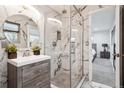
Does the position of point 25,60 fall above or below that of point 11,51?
below

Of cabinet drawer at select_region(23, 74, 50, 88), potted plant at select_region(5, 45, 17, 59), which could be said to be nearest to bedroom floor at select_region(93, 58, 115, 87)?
cabinet drawer at select_region(23, 74, 50, 88)

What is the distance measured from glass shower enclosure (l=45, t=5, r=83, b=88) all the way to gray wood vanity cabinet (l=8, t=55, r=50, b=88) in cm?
15

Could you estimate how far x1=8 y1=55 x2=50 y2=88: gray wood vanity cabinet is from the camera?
145 cm

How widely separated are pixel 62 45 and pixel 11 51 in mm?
848

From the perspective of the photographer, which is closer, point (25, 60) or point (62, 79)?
point (25, 60)

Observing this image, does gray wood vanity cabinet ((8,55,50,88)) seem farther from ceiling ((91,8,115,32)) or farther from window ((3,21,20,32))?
ceiling ((91,8,115,32))

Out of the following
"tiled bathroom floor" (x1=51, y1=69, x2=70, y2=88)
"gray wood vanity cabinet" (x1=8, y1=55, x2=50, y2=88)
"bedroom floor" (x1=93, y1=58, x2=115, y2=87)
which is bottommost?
"bedroom floor" (x1=93, y1=58, x2=115, y2=87)

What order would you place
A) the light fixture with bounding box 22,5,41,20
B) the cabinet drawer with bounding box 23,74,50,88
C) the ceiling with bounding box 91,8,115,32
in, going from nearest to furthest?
the cabinet drawer with bounding box 23,74,50,88 < the light fixture with bounding box 22,5,41,20 < the ceiling with bounding box 91,8,115,32

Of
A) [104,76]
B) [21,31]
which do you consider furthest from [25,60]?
[104,76]

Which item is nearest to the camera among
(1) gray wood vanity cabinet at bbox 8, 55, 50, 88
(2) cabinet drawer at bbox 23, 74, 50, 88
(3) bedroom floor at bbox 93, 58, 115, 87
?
A: (1) gray wood vanity cabinet at bbox 8, 55, 50, 88

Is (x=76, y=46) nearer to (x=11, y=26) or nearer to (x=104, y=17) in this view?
(x=11, y=26)

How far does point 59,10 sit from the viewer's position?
186 centimetres

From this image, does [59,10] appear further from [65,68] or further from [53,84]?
[53,84]

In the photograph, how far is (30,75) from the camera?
157 centimetres
